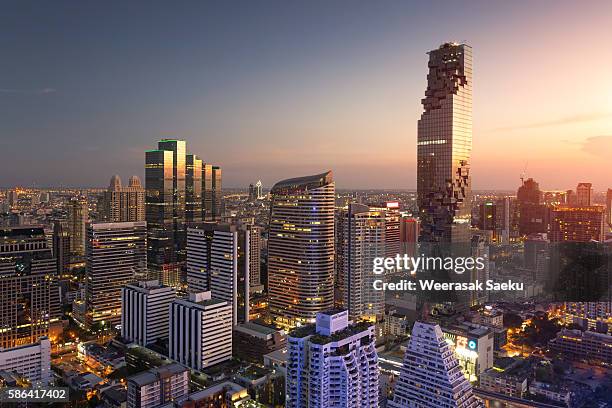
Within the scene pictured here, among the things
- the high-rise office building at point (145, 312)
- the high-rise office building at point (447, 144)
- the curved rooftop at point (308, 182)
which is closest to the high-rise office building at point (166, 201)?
the high-rise office building at point (145, 312)

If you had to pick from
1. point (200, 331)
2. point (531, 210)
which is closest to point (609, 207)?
point (531, 210)

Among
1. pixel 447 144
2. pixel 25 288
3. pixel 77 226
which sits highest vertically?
pixel 447 144

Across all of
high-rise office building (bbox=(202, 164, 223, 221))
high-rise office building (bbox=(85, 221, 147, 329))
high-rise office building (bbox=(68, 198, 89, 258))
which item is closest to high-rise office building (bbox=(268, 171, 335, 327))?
high-rise office building (bbox=(85, 221, 147, 329))

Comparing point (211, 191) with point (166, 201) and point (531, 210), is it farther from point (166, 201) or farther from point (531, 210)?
point (531, 210)

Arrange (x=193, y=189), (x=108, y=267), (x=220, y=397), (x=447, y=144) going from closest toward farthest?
(x=220, y=397) < (x=108, y=267) < (x=447, y=144) < (x=193, y=189)

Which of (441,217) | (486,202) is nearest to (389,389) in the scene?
(441,217)

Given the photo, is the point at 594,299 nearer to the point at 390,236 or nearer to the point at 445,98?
the point at 390,236

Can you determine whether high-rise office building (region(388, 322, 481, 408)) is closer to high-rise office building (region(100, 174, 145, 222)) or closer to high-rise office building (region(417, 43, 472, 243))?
high-rise office building (region(417, 43, 472, 243))
